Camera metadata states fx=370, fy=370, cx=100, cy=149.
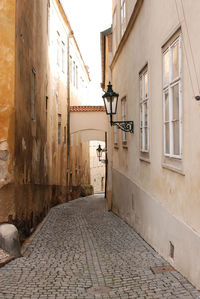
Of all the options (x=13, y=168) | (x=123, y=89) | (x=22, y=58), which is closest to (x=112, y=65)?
(x=123, y=89)

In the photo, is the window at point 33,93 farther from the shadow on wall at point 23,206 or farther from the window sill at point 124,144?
the window sill at point 124,144

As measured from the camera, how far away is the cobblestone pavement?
4680 millimetres

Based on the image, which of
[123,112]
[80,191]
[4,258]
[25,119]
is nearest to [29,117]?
[25,119]

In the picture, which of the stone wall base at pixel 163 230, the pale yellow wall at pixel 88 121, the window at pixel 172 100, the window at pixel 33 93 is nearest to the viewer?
the stone wall base at pixel 163 230

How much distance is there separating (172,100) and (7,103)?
126 inches

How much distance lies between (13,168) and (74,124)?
12.1 meters

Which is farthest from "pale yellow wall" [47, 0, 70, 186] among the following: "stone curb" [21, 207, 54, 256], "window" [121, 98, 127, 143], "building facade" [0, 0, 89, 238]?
"stone curb" [21, 207, 54, 256]

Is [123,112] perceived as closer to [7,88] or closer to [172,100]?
[7,88]

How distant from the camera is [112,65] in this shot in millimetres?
14469

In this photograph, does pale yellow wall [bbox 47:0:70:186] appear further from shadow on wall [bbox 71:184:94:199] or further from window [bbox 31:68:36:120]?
window [bbox 31:68:36:120]

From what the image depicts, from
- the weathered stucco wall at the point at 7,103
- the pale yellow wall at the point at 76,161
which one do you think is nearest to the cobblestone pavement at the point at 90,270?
the weathered stucco wall at the point at 7,103

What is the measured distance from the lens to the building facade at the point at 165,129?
4.75 meters

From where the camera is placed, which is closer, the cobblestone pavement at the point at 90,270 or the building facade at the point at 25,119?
the cobblestone pavement at the point at 90,270

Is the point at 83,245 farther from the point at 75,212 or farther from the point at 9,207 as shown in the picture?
the point at 75,212
